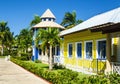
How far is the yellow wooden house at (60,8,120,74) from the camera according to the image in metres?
18.8

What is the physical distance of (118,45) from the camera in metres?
22.1

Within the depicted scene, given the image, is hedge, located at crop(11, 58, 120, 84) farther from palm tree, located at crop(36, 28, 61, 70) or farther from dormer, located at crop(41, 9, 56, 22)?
dormer, located at crop(41, 9, 56, 22)

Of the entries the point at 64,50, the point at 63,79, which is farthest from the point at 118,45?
the point at 64,50

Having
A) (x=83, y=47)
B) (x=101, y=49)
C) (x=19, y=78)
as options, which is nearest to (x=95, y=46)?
(x=101, y=49)

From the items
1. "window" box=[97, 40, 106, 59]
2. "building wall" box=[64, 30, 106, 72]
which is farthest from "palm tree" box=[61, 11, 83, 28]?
"window" box=[97, 40, 106, 59]

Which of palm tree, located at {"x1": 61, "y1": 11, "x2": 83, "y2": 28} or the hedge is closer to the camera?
the hedge

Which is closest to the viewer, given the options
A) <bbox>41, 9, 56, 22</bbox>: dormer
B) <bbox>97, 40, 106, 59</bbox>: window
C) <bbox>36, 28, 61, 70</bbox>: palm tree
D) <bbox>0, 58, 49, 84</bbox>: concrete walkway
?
<bbox>0, 58, 49, 84</bbox>: concrete walkway

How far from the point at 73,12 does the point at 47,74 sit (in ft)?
190

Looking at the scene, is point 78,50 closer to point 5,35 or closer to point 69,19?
point 69,19

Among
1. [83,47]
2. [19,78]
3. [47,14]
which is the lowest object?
[19,78]

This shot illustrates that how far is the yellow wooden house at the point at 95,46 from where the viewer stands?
18812 millimetres

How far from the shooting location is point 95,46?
79.2ft

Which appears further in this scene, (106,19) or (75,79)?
(106,19)

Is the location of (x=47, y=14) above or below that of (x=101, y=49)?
above
